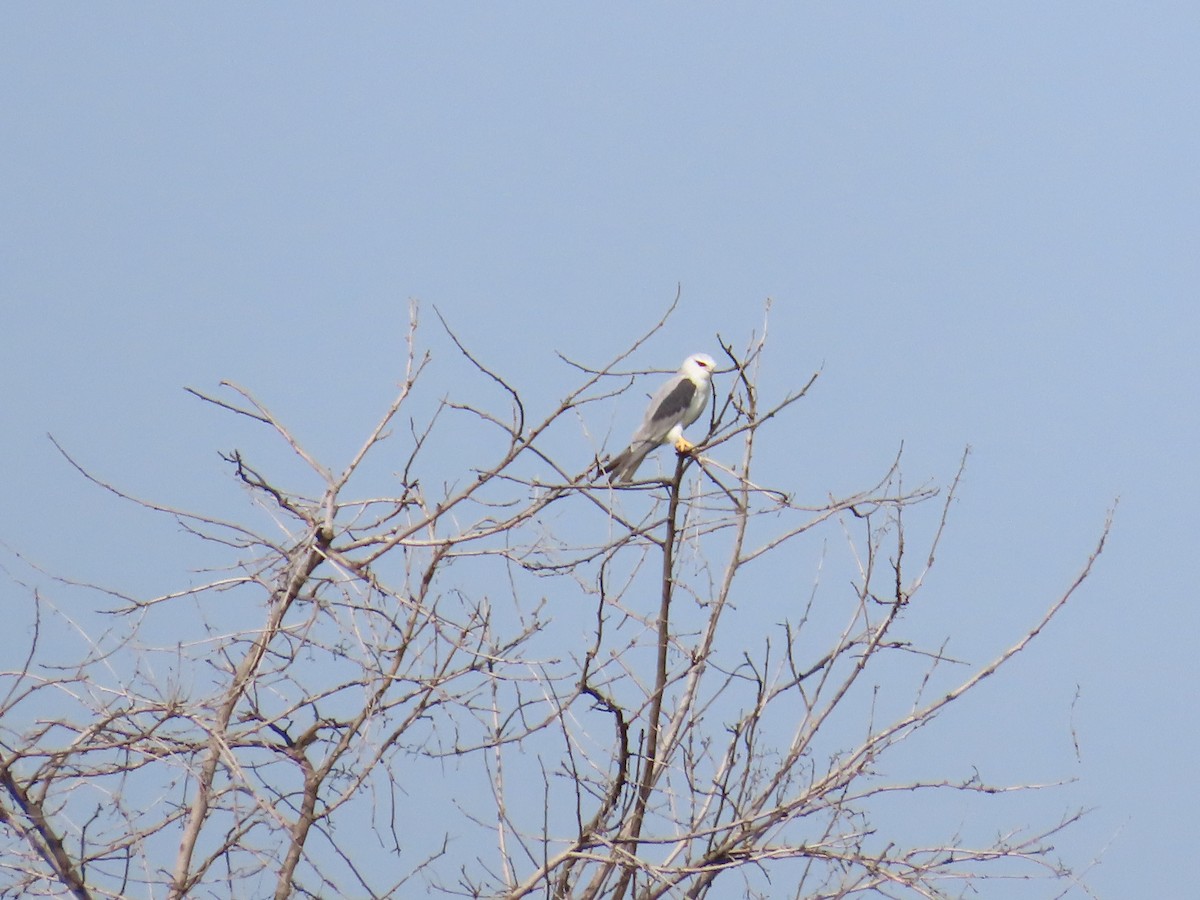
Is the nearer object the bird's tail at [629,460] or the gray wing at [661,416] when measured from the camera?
the bird's tail at [629,460]

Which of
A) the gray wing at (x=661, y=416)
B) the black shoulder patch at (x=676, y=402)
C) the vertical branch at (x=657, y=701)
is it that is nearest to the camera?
the vertical branch at (x=657, y=701)

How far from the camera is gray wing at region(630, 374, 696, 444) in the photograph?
5676 millimetres

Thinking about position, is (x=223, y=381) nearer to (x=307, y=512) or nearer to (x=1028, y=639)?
(x=307, y=512)

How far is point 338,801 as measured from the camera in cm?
392

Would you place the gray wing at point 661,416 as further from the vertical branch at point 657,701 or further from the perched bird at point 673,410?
the vertical branch at point 657,701

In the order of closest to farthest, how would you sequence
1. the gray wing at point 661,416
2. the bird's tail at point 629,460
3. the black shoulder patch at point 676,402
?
the bird's tail at point 629,460, the gray wing at point 661,416, the black shoulder patch at point 676,402

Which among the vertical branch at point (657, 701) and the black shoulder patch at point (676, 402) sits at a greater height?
the black shoulder patch at point (676, 402)

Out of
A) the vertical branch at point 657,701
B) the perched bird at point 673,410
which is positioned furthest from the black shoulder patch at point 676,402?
the vertical branch at point 657,701

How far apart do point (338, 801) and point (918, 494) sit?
187 centimetres

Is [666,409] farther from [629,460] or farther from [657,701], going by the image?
[657,701]

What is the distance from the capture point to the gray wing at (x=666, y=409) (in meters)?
5.68

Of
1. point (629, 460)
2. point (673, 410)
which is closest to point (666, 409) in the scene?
point (673, 410)

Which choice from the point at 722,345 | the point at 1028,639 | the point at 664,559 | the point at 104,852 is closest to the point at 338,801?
the point at 104,852

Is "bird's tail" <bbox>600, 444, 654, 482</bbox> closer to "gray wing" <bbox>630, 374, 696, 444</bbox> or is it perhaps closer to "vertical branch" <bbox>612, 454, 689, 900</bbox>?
"gray wing" <bbox>630, 374, 696, 444</bbox>
